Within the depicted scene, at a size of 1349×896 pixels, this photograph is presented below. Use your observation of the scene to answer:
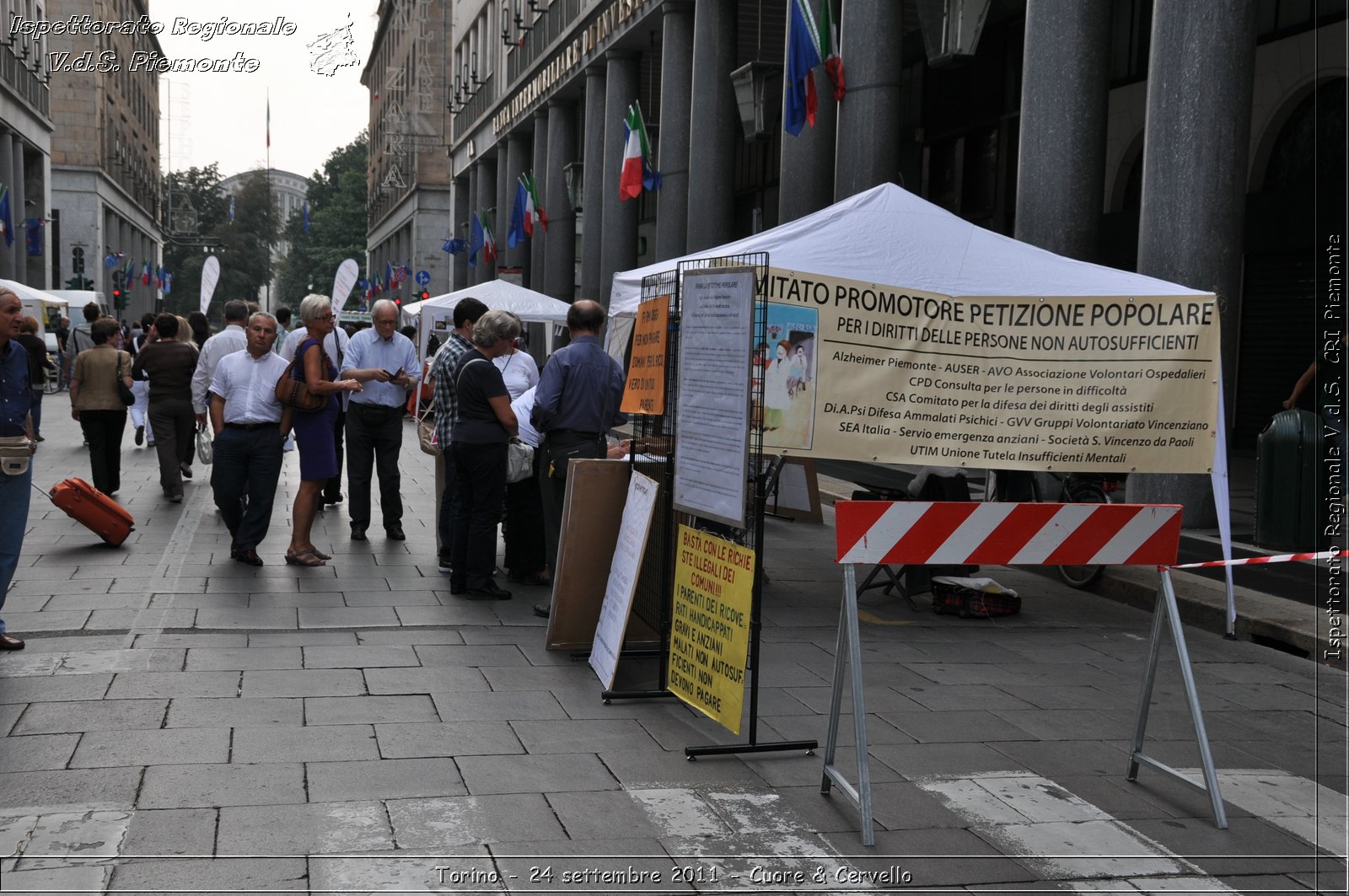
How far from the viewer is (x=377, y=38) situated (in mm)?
88438

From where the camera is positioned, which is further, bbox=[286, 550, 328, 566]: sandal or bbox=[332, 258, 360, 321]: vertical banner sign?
bbox=[332, 258, 360, 321]: vertical banner sign

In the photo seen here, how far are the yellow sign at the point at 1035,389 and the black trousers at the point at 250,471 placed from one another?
199 inches

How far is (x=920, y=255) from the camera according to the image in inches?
298

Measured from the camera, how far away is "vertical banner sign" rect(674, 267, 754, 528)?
17.8 ft

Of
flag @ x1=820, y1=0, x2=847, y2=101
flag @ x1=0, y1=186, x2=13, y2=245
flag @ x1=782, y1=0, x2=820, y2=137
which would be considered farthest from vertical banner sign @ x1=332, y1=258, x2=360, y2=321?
flag @ x1=0, y1=186, x2=13, y2=245

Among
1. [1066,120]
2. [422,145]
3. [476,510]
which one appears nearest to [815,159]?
[1066,120]

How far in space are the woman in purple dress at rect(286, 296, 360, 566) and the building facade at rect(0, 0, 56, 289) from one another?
114 ft

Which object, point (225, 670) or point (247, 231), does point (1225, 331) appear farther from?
point (247, 231)

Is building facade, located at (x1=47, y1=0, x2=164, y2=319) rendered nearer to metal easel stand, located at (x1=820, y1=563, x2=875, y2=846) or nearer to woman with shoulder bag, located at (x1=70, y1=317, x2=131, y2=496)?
woman with shoulder bag, located at (x1=70, y1=317, x2=131, y2=496)

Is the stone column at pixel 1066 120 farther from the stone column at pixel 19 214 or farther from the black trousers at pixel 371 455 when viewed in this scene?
the stone column at pixel 19 214

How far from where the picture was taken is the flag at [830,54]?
16.5 meters

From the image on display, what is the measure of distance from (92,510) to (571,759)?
651 centimetres

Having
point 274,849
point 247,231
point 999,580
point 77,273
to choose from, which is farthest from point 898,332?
point 247,231

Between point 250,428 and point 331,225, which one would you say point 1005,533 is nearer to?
point 250,428
